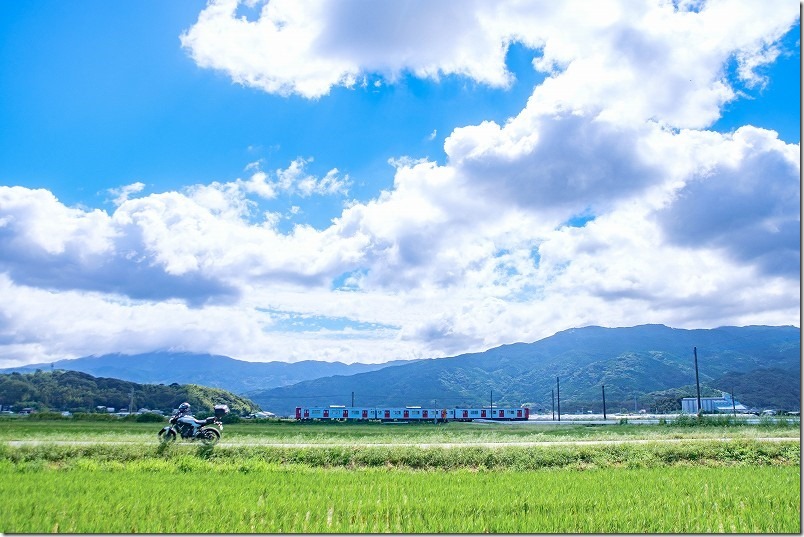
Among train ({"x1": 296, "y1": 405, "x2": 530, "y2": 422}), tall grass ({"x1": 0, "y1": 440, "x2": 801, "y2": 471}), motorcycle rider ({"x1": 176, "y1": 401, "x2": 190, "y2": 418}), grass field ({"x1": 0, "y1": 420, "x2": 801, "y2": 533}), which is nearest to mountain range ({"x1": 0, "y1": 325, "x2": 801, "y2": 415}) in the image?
train ({"x1": 296, "y1": 405, "x2": 530, "y2": 422})

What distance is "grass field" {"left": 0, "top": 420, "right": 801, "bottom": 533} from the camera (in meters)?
6.11

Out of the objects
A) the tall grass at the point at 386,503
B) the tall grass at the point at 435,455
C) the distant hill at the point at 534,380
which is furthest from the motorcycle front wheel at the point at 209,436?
the distant hill at the point at 534,380

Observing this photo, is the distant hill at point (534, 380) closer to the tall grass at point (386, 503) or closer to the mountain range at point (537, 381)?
the mountain range at point (537, 381)

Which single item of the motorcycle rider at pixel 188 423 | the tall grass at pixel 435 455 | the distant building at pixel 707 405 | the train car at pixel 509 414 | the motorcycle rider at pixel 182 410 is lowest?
the distant building at pixel 707 405

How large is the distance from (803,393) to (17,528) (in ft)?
29.0

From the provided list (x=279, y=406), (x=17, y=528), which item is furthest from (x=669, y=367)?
(x=17, y=528)

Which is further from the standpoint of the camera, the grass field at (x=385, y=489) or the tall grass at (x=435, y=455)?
the tall grass at (x=435, y=455)

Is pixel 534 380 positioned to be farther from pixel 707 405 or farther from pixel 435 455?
pixel 435 455

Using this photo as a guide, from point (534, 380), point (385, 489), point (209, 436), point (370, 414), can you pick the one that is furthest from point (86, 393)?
point (534, 380)

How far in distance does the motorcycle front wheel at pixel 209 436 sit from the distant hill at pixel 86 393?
781cm

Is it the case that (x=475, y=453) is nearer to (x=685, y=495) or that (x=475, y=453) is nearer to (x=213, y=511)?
(x=685, y=495)

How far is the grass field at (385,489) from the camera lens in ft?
20.0

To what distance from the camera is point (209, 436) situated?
12453 millimetres

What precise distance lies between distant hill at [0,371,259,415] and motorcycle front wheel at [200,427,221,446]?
781 centimetres
